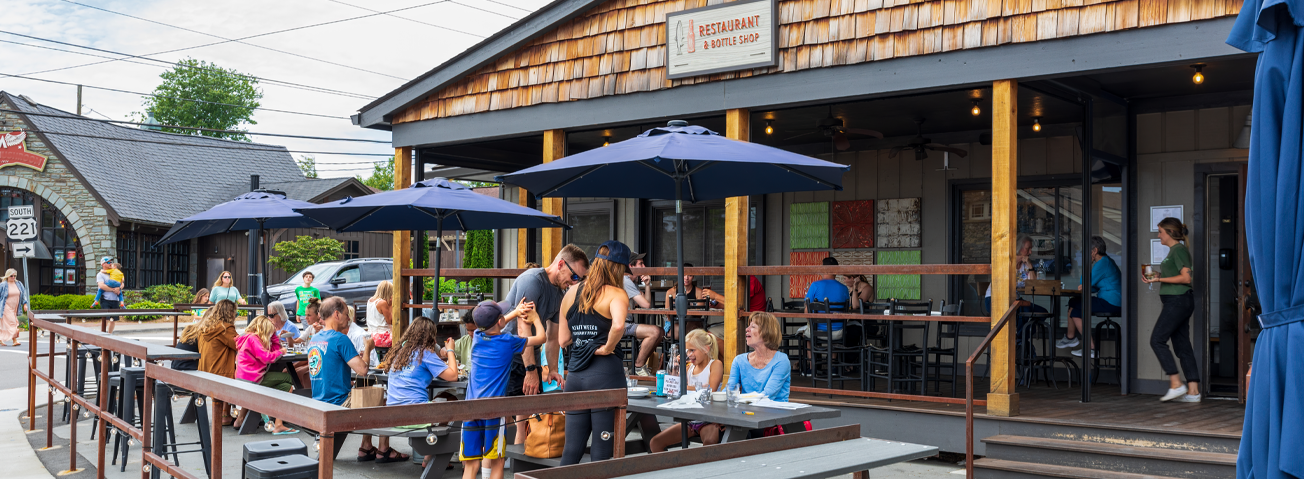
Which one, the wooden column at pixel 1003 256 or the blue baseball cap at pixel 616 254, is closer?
the blue baseball cap at pixel 616 254

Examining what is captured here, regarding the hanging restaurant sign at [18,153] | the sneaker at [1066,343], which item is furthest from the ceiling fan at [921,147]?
the hanging restaurant sign at [18,153]

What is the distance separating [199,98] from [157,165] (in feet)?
85.5

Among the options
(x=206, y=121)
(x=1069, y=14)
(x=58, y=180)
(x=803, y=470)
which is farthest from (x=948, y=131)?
(x=206, y=121)

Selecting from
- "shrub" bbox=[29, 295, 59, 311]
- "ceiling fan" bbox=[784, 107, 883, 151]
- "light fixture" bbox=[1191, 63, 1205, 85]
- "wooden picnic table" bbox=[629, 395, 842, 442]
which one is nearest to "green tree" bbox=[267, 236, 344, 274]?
"shrub" bbox=[29, 295, 59, 311]

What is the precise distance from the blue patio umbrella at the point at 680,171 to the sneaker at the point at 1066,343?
4511mm

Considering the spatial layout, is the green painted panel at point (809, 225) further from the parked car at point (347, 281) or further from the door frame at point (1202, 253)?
the parked car at point (347, 281)

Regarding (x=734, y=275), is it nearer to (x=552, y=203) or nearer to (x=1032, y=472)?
(x=552, y=203)

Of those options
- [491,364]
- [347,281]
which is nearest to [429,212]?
[491,364]

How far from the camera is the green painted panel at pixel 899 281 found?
11.2 m

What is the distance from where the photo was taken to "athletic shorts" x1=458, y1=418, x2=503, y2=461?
5602 mm

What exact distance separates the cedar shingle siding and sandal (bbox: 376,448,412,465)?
405 centimetres

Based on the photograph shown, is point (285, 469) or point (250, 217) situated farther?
point (250, 217)

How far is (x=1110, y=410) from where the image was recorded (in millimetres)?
7316

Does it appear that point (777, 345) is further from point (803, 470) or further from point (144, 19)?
point (144, 19)
